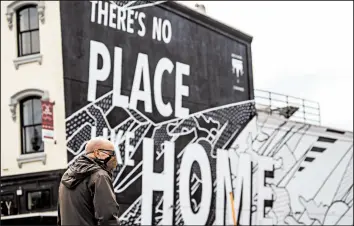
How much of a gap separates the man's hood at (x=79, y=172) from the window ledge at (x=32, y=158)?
1819cm

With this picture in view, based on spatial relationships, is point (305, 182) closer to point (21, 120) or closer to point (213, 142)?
point (213, 142)

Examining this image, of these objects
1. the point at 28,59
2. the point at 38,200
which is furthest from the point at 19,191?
the point at 28,59

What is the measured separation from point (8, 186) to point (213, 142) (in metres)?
7.86

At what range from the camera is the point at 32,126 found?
79.9 feet

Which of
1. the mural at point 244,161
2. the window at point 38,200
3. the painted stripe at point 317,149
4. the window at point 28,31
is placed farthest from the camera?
the painted stripe at point 317,149

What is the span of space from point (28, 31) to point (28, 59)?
93cm

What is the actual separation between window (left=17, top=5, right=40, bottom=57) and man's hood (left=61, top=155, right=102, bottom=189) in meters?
19.1

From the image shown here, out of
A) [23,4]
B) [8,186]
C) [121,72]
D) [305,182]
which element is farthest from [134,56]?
[305,182]

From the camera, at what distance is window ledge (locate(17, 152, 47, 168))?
2391 cm

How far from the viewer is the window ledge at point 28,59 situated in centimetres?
2428

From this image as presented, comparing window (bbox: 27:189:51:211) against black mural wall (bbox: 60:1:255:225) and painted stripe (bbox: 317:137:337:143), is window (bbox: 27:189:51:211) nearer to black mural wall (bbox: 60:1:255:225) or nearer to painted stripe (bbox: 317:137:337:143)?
black mural wall (bbox: 60:1:255:225)

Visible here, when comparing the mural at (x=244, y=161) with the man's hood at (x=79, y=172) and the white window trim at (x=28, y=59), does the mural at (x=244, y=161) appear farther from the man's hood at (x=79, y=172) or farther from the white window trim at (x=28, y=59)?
the man's hood at (x=79, y=172)

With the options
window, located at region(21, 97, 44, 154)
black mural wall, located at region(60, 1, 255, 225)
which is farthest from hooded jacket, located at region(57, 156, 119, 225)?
window, located at region(21, 97, 44, 154)

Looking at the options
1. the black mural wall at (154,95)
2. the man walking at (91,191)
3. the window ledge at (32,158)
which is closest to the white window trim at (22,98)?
the window ledge at (32,158)
